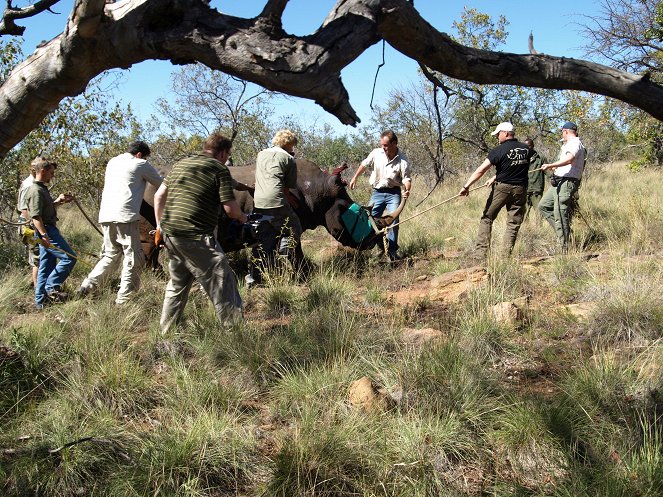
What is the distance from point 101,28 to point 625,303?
190 inches

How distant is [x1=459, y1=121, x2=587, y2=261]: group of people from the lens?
8250mm

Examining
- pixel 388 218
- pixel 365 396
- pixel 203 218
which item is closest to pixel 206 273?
pixel 203 218

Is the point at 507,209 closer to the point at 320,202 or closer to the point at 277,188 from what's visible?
the point at 320,202

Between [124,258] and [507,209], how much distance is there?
522cm

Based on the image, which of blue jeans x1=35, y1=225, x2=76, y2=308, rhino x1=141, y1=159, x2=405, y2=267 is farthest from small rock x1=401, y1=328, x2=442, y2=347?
blue jeans x1=35, y1=225, x2=76, y2=308

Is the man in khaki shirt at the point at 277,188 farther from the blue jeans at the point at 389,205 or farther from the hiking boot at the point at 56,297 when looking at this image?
the hiking boot at the point at 56,297

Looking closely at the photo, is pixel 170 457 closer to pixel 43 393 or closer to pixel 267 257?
pixel 43 393

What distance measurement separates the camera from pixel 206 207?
550 centimetres

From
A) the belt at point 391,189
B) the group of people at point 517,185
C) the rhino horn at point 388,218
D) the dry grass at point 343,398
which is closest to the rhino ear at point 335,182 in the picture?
the belt at point 391,189

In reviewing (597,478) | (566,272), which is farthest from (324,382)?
(566,272)

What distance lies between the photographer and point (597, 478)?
3.21 meters

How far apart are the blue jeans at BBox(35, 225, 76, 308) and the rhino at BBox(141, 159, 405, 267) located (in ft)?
5.20

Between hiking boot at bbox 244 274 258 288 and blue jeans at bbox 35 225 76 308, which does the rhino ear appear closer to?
hiking boot at bbox 244 274 258 288

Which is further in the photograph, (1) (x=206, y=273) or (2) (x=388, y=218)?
(2) (x=388, y=218)
